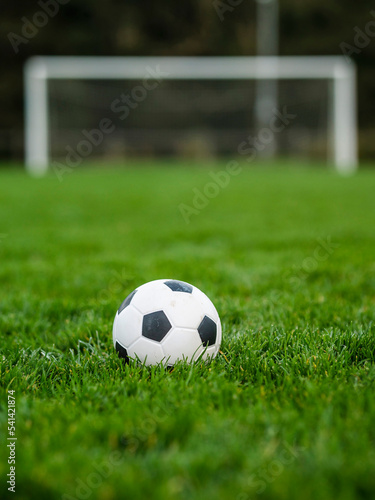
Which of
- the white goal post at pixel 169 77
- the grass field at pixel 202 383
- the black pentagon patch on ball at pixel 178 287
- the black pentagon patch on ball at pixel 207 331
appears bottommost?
the grass field at pixel 202 383

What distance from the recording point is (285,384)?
196 cm

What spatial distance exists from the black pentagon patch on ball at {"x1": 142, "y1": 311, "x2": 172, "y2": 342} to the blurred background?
1941cm

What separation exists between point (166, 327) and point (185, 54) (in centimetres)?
2902

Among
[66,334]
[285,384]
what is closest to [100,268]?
[66,334]

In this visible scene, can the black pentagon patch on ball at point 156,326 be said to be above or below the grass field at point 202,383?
above

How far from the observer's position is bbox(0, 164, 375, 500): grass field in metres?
1.41

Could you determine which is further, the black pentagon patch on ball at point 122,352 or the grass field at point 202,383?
the black pentagon patch on ball at point 122,352

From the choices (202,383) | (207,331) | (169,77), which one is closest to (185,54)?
(169,77)

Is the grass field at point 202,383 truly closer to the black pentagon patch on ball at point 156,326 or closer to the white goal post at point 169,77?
the black pentagon patch on ball at point 156,326

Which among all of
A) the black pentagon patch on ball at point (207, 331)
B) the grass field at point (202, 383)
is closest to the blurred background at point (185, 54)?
the grass field at point (202, 383)

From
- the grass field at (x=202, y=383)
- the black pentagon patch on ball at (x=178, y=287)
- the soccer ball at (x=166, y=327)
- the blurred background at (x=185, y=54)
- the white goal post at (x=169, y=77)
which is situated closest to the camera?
the grass field at (x=202, y=383)

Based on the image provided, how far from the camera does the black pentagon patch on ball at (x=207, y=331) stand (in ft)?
7.16

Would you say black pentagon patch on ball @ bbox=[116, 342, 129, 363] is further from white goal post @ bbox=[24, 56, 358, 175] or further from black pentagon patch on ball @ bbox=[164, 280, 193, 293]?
white goal post @ bbox=[24, 56, 358, 175]

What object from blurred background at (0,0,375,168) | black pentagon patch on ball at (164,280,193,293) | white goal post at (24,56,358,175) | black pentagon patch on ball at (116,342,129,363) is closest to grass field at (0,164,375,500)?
black pentagon patch on ball at (116,342,129,363)
